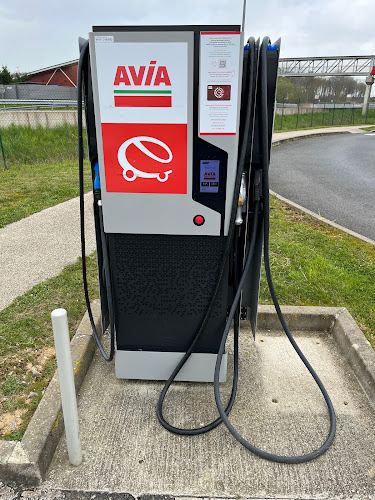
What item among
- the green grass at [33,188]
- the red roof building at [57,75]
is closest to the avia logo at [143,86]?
the green grass at [33,188]

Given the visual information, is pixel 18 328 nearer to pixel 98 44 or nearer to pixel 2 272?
pixel 2 272

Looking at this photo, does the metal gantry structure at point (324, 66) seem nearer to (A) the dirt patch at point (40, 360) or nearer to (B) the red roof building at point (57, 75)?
(B) the red roof building at point (57, 75)

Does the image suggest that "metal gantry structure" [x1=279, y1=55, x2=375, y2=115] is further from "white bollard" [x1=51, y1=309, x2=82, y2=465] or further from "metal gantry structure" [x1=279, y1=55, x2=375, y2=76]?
"white bollard" [x1=51, y1=309, x2=82, y2=465]

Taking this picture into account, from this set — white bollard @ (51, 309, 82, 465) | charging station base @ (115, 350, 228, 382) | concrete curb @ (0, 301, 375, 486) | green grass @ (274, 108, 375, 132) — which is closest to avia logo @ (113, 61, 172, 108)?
white bollard @ (51, 309, 82, 465)

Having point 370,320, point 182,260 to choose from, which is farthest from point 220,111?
point 370,320

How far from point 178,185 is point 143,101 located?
447mm

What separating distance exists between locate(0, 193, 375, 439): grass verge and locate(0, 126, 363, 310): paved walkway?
196 mm

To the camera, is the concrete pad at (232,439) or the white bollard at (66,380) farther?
the concrete pad at (232,439)

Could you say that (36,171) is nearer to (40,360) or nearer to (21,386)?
(40,360)

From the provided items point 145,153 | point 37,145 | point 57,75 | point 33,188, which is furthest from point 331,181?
point 57,75

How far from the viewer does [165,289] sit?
92.7 inches

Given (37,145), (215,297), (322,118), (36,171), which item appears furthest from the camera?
(322,118)

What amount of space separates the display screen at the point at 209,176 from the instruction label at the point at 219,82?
0.16m

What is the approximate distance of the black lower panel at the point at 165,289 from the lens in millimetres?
2260
